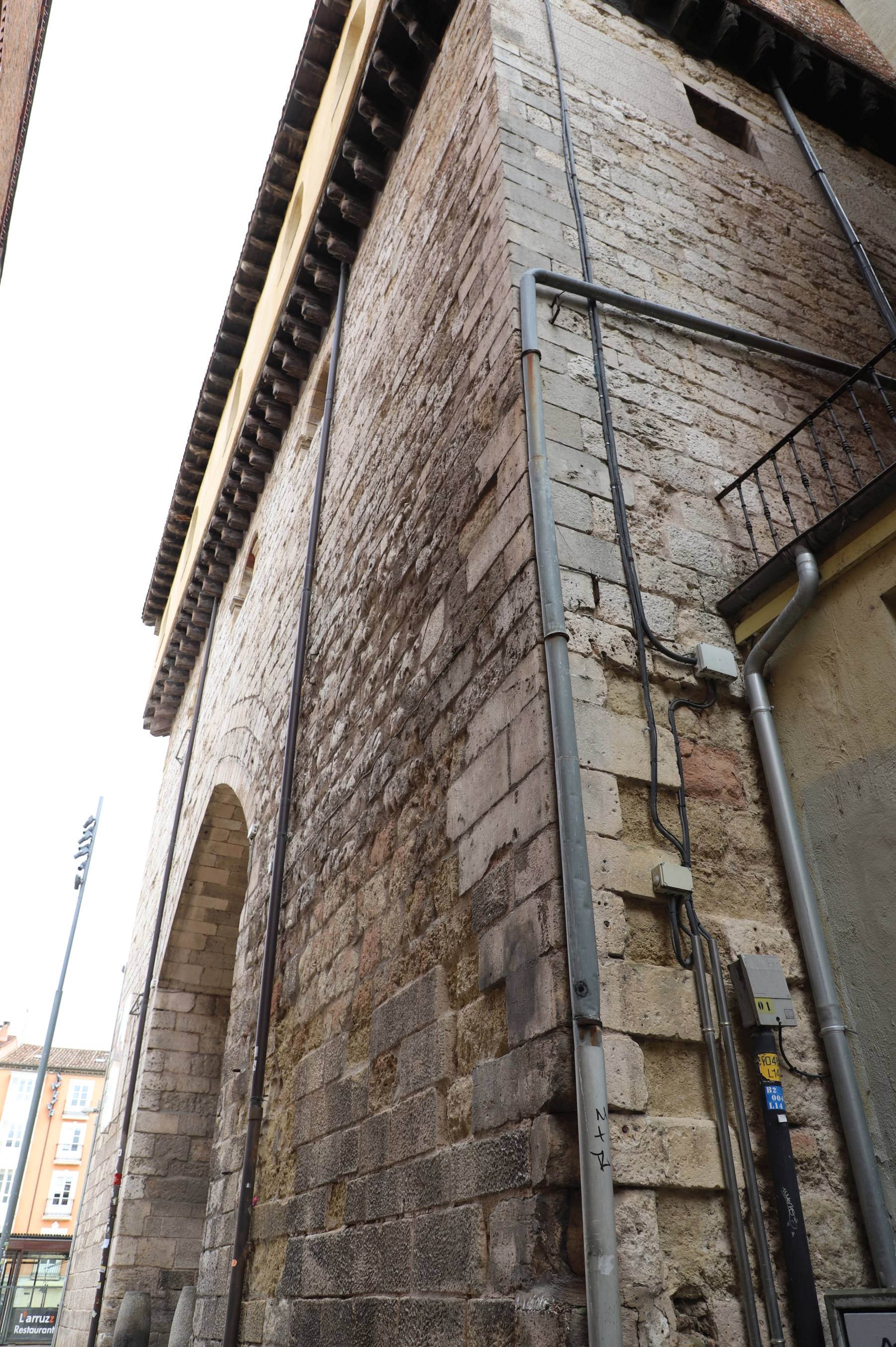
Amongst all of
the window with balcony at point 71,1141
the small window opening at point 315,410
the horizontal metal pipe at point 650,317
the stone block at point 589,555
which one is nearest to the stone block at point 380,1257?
the stone block at point 589,555

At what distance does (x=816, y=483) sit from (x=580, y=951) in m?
2.62

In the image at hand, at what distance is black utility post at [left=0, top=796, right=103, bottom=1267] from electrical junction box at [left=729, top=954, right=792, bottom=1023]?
12132 millimetres

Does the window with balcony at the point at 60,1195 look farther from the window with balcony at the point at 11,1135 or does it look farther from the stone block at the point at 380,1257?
the stone block at the point at 380,1257

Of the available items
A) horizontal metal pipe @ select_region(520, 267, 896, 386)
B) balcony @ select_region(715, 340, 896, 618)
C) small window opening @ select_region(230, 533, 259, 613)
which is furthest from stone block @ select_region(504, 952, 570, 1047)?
small window opening @ select_region(230, 533, 259, 613)

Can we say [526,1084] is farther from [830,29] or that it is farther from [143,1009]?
[830,29]

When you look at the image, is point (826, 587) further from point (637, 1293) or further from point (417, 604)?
point (637, 1293)

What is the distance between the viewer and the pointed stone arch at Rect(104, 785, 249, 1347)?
7.43 meters

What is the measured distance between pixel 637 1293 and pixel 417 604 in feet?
8.86

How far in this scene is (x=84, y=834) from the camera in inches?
663

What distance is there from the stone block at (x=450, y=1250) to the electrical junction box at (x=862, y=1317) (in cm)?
89

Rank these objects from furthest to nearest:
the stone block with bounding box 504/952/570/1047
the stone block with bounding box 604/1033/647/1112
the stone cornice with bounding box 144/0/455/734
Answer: the stone cornice with bounding box 144/0/455/734 → the stone block with bounding box 504/952/570/1047 → the stone block with bounding box 604/1033/647/1112

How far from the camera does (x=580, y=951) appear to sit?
242 cm

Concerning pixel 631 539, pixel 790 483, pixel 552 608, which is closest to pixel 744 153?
pixel 790 483

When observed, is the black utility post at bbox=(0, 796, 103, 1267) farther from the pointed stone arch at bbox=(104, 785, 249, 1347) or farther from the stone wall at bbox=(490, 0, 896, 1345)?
the stone wall at bbox=(490, 0, 896, 1345)
